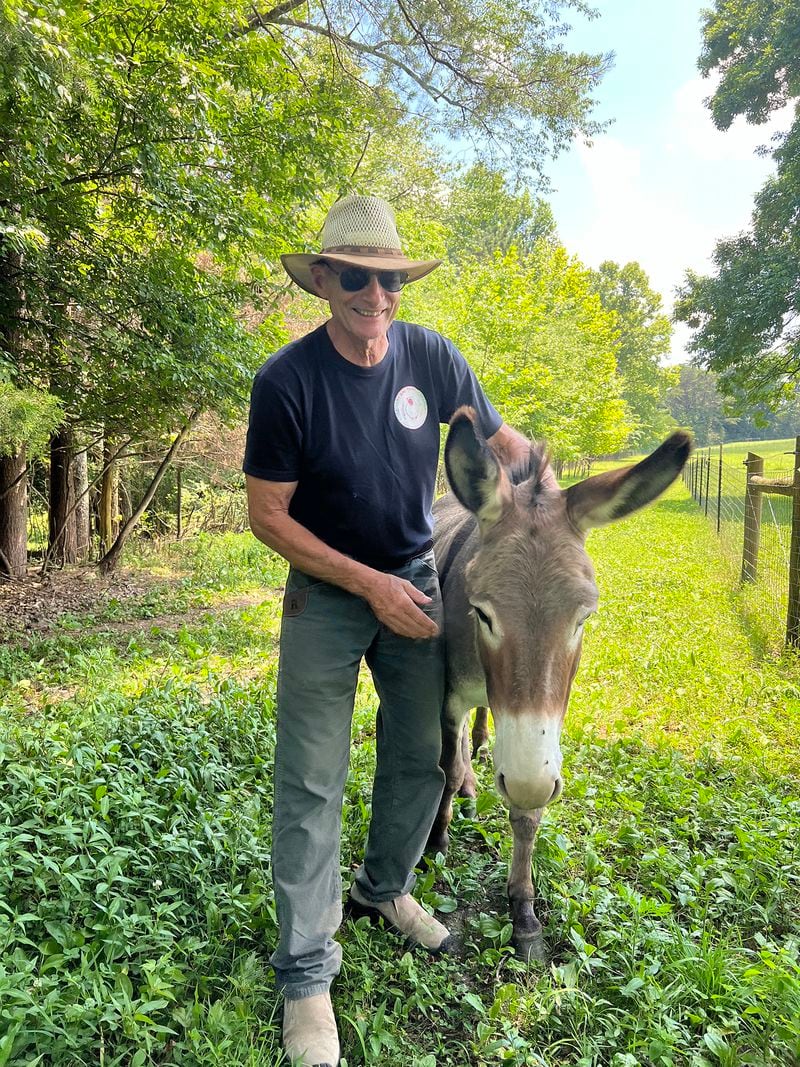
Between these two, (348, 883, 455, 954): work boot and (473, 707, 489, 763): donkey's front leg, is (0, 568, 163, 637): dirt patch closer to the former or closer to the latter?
(473, 707, 489, 763): donkey's front leg

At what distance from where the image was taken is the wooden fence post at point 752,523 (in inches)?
314

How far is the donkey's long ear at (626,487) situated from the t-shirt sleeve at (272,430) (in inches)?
43.8

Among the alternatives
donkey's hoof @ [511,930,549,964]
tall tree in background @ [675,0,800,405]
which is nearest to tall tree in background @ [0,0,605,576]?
donkey's hoof @ [511,930,549,964]

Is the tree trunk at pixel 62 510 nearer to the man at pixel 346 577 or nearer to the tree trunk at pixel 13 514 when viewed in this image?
the tree trunk at pixel 13 514

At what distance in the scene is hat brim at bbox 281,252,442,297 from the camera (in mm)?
2338

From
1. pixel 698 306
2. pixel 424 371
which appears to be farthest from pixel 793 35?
pixel 424 371

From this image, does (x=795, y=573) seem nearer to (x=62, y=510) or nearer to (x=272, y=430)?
(x=272, y=430)

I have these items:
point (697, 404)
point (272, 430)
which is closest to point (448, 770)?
point (272, 430)

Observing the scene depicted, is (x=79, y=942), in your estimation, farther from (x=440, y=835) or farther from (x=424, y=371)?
(x=424, y=371)

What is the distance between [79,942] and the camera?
2.29 m

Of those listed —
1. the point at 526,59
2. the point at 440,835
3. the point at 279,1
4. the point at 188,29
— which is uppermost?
the point at 279,1

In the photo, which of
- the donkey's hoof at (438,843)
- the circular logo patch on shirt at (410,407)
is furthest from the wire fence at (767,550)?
the circular logo patch on shirt at (410,407)

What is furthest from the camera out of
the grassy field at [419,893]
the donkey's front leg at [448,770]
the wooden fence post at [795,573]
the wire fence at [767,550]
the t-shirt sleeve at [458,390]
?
the wire fence at [767,550]

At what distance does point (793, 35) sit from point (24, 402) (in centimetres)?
2382
